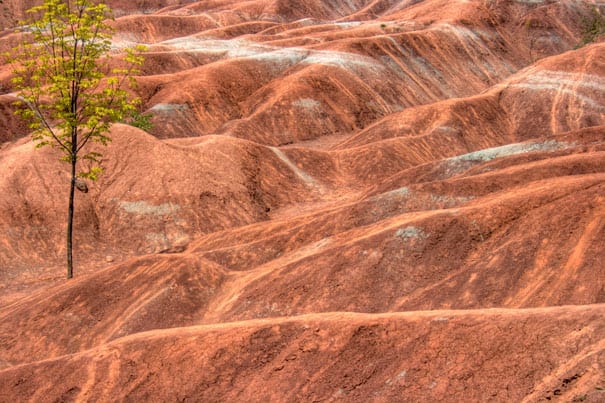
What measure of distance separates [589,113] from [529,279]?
41.8 metres

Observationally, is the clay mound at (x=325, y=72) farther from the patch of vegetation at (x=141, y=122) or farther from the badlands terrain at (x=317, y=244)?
the patch of vegetation at (x=141, y=122)

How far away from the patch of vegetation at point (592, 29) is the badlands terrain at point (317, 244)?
22538 millimetres

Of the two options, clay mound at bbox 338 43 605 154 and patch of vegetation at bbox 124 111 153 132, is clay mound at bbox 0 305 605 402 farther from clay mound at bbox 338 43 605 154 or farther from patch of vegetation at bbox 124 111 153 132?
clay mound at bbox 338 43 605 154

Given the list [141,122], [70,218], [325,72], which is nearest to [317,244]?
[70,218]

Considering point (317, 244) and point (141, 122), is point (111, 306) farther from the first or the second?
point (141, 122)

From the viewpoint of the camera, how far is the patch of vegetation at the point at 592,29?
264ft

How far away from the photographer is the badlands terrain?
11414 millimetres

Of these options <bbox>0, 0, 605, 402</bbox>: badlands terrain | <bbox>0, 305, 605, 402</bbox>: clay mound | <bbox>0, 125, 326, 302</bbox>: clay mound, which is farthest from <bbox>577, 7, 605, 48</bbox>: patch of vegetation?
<bbox>0, 305, 605, 402</bbox>: clay mound

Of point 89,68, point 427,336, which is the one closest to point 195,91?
point 89,68

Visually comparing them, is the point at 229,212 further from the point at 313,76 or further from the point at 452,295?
the point at 313,76

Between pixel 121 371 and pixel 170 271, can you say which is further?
pixel 170 271

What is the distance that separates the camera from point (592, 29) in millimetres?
83312

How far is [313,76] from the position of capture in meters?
58.4

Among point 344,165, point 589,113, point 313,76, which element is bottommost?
point 589,113
